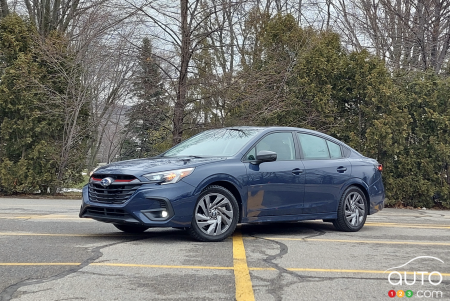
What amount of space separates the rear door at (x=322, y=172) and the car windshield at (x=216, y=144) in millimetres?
924

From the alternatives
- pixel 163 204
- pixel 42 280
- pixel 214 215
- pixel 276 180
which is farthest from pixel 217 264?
pixel 276 180

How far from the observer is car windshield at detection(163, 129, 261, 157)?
26.1 ft

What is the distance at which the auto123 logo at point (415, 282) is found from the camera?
4.82 meters

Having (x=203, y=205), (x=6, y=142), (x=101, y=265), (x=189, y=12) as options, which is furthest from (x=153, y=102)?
(x=101, y=265)

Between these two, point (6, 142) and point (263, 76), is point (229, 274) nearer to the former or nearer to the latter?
point (263, 76)

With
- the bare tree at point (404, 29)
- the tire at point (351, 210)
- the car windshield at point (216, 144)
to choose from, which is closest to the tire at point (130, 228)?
the car windshield at point (216, 144)

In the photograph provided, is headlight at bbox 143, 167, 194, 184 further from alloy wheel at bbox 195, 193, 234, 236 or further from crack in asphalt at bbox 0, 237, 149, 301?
crack in asphalt at bbox 0, 237, 149, 301

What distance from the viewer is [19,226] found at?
856 cm

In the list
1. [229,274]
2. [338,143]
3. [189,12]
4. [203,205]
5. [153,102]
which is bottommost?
[229,274]

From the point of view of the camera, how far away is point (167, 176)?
22.9 ft

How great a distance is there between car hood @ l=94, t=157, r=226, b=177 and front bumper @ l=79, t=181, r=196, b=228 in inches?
9.3

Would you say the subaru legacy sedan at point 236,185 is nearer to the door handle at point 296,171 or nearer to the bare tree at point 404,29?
the door handle at point 296,171

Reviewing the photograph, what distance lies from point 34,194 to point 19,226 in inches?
362

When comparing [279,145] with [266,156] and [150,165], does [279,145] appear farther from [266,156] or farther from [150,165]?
[150,165]
